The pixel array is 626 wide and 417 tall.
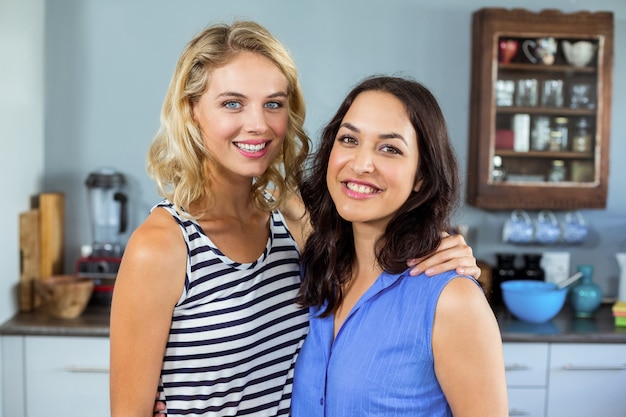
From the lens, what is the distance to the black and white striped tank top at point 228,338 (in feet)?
5.32

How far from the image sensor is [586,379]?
309 cm

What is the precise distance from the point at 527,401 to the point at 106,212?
6.69 ft

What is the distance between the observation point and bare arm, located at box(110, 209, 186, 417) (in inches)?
60.5

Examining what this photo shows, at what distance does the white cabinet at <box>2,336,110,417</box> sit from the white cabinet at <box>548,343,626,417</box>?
1819 millimetres

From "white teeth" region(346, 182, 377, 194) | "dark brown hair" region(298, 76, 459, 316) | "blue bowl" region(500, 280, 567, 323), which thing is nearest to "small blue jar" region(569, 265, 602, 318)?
"blue bowl" region(500, 280, 567, 323)

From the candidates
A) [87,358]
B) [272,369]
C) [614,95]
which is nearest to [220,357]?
[272,369]

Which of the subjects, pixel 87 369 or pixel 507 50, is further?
pixel 507 50

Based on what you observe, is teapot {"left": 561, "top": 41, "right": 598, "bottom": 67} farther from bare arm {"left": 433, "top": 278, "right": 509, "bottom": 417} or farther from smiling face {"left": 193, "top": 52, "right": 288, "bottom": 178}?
bare arm {"left": 433, "top": 278, "right": 509, "bottom": 417}

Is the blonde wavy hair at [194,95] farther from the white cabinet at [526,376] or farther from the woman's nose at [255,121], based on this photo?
the white cabinet at [526,376]

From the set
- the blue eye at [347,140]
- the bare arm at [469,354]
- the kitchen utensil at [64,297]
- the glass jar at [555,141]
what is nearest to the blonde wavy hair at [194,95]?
the blue eye at [347,140]

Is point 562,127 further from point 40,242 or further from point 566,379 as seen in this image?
point 40,242

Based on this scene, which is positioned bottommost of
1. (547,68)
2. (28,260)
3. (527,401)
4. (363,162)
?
(527,401)

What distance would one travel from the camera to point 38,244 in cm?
329

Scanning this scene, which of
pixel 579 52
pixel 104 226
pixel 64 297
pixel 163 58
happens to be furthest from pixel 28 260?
pixel 579 52
